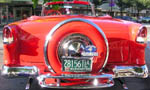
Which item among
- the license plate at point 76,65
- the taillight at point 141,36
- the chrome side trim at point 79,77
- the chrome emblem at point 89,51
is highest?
the taillight at point 141,36

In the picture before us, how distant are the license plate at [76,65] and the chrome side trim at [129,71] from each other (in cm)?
46

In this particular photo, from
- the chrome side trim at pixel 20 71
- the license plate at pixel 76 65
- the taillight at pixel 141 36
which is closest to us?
the license plate at pixel 76 65

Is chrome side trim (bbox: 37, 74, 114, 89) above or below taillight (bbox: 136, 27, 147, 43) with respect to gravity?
below

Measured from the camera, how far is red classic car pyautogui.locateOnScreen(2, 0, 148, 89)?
133 inches

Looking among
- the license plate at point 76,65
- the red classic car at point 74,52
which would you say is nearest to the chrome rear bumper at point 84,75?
the red classic car at point 74,52

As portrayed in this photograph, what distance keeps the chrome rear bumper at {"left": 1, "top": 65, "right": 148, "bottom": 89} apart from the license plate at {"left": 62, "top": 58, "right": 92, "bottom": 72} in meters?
0.13

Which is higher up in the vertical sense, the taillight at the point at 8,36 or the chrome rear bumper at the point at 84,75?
the taillight at the point at 8,36

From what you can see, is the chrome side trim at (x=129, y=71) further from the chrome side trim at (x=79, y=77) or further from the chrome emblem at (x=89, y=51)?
the chrome emblem at (x=89, y=51)

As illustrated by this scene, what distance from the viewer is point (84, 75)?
10.8 feet

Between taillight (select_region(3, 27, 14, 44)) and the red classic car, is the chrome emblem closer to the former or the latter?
the red classic car

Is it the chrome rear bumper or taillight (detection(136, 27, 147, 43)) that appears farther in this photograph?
taillight (detection(136, 27, 147, 43))

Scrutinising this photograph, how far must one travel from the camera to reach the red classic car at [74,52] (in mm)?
3391

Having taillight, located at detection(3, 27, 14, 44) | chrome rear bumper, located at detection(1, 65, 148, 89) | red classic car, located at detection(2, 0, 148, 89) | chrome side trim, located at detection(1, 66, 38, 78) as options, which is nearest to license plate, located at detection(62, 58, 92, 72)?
red classic car, located at detection(2, 0, 148, 89)

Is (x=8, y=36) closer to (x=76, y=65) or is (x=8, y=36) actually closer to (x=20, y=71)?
(x=20, y=71)
